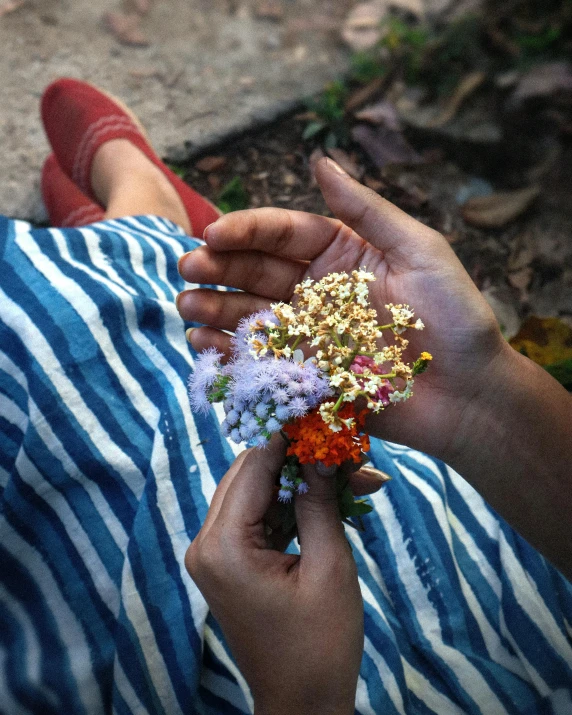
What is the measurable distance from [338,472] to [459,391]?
1.13 feet

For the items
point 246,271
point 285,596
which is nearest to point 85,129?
point 246,271

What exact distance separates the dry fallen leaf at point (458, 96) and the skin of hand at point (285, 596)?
2.00m

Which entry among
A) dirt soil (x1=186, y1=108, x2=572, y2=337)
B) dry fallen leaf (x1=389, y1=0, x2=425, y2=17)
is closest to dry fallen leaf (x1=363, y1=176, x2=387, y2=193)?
dirt soil (x1=186, y1=108, x2=572, y2=337)

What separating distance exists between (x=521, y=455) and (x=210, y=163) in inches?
72.8

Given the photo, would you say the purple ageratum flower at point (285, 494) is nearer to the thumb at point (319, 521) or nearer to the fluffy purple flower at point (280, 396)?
the thumb at point (319, 521)

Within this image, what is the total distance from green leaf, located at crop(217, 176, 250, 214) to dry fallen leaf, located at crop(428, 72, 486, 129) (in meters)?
0.83

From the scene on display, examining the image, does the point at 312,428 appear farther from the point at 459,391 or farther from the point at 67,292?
the point at 67,292

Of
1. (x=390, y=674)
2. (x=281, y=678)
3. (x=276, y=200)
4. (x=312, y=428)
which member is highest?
(x=312, y=428)

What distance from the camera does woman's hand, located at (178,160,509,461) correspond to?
Answer: 1264 millimetres

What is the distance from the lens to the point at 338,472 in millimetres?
1143

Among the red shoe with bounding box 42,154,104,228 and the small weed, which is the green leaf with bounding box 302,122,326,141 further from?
the red shoe with bounding box 42,154,104,228

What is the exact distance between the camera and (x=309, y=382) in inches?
40.5

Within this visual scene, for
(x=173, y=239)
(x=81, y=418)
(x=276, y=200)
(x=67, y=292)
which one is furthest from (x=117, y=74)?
(x=81, y=418)

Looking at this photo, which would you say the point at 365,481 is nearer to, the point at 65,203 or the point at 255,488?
the point at 255,488
